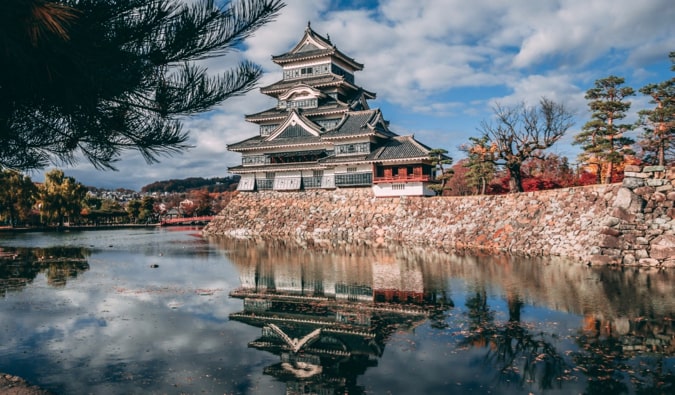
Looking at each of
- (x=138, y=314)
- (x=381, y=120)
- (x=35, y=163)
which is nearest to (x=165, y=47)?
(x=35, y=163)

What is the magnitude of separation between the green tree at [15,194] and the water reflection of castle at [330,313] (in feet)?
136

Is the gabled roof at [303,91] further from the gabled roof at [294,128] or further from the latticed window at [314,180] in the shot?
the latticed window at [314,180]

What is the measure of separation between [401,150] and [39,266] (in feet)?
82.3

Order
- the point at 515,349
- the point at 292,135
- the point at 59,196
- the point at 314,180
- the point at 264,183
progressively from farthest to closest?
the point at 59,196
the point at 264,183
the point at 292,135
the point at 314,180
the point at 515,349

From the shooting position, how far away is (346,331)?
9.45 metres

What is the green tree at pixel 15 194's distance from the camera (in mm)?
47062

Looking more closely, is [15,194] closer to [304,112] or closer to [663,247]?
[304,112]

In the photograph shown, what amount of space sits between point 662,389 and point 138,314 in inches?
416

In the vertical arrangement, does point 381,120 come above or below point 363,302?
above

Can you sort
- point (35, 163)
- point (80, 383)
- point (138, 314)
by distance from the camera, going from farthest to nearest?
point (138, 314), point (80, 383), point (35, 163)

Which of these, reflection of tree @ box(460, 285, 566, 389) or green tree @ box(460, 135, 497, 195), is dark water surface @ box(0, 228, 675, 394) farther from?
green tree @ box(460, 135, 497, 195)

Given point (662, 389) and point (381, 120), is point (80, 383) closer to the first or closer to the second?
point (662, 389)

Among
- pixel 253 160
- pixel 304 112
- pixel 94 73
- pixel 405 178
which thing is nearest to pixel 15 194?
pixel 253 160

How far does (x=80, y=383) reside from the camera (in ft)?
21.7
